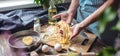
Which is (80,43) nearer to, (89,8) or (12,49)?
(89,8)

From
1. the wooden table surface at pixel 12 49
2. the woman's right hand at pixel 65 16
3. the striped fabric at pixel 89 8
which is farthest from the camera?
the woman's right hand at pixel 65 16

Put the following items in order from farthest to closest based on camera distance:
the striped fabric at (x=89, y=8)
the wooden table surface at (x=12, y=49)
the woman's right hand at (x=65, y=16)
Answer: the woman's right hand at (x=65, y=16)
the striped fabric at (x=89, y=8)
the wooden table surface at (x=12, y=49)

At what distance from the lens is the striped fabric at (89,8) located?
3.88ft

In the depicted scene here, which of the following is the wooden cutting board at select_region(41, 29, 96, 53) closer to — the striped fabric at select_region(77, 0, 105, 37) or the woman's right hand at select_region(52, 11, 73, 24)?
the striped fabric at select_region(77, 0, 105, 37)

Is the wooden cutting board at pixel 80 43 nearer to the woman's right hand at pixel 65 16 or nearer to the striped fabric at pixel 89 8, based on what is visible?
the striped fabric at pixel 89 8

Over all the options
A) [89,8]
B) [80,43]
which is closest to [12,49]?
[80,43]

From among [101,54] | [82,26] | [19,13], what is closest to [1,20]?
[19,13]

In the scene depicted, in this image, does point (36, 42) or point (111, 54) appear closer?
point (111, 54)

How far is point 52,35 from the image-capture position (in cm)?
120

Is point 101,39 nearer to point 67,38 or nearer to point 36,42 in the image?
point 67,38

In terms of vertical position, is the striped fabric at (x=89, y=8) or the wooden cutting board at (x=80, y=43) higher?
the striped fabric at (x=89, y=8)

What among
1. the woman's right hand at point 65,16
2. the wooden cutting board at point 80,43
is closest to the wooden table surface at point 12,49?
the wooden cutting board at point 80,43

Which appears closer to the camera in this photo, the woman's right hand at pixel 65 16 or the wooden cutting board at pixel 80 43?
the wooden cutting board at pixel 80 43

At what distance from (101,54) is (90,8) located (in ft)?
3.24
